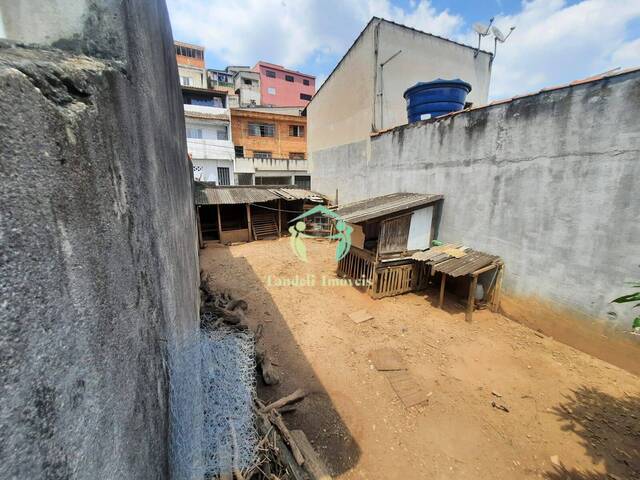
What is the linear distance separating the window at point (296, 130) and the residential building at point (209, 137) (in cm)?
529

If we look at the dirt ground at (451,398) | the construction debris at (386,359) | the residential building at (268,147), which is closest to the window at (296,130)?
the residential building at (268,147)

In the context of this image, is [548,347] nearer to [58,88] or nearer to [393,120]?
[58,88]

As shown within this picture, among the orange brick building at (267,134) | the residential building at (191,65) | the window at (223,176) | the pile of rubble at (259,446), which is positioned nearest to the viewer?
the pile of rubble at (259,446)

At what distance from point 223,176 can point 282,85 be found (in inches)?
911

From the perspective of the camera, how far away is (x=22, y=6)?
0.76 metres

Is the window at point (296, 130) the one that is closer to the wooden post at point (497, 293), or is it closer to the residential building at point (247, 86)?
the residential building at point (247, 86)

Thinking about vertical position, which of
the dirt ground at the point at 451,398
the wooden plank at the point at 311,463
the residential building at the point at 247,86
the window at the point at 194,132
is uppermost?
the residential building at the point at 247,86

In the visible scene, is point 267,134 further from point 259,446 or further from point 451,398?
point 259,446

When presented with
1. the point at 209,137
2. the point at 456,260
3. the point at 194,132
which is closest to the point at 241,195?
the point at 209,137

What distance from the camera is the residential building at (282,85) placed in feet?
112

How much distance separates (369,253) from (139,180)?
21.4ft

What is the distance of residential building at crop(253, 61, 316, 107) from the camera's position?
3425cm

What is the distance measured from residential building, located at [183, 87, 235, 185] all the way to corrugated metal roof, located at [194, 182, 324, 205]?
15.4 ft

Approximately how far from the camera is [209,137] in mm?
18875
